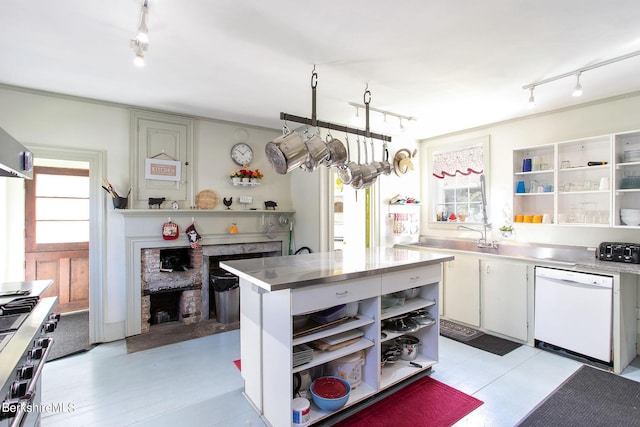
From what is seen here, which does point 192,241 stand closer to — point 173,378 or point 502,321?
point 173,378

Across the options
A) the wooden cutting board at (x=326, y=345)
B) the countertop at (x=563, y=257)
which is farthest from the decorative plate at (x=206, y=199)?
the countertop at (x=563, y=257)

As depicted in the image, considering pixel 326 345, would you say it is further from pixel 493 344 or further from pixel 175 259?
pixel 175 259

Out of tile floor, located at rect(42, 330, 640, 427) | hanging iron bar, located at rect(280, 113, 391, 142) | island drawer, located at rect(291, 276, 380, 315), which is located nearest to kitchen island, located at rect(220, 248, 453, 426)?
island drawer, located at rect(291, 276, 380, 315)

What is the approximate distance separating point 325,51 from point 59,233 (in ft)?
13.8

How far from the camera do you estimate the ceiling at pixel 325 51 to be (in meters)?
1.73

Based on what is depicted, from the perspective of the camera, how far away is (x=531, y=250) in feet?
11.9

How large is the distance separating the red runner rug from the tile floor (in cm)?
9

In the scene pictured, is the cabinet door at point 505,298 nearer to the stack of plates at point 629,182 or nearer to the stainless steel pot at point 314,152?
the stack of plates at point 629,182

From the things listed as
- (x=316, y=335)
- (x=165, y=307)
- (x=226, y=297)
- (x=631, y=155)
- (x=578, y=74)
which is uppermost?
(x=578, y=74)

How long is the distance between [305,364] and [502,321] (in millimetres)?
2497

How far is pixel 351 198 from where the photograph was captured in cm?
453

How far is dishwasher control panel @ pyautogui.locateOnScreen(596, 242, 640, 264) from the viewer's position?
2.70 metres

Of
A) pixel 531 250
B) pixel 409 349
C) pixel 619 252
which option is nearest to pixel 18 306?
pixel 409 349

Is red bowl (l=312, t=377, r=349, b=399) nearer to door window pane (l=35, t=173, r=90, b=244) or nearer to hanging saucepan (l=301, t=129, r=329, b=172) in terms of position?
hanging saucepan (l=301, t=129, r=329, b=172)
